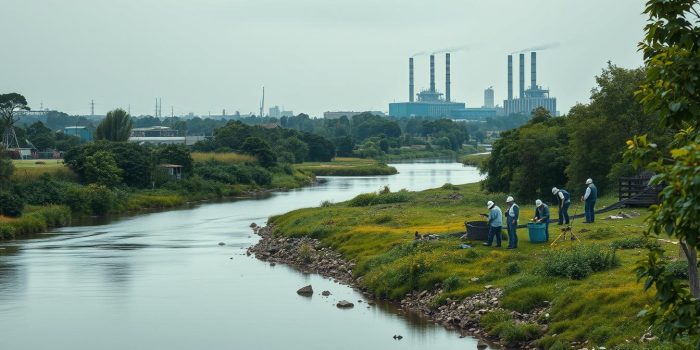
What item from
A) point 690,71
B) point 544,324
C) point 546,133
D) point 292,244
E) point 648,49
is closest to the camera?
point 690,71

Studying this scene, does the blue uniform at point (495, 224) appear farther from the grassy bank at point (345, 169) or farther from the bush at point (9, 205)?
the grassy bank at point (345, 169)

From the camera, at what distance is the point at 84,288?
4106 cm

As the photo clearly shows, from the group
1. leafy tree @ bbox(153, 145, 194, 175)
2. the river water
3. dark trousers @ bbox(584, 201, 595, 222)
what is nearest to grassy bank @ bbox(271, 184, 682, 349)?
dark trousers @ bbox(584, 201, 595, 222)

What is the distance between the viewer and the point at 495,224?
120 feet

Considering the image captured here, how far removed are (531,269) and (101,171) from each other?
211 feet

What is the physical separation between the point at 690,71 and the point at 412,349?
19.1 meters

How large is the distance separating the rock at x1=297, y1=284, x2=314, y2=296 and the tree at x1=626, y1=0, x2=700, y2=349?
2800cm

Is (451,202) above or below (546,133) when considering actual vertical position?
below

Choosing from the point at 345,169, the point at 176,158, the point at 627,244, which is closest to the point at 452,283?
the point at 627,244

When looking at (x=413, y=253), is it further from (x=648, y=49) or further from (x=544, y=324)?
(x=648, y=49)

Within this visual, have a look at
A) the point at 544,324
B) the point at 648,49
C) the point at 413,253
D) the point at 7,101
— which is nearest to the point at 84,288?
the point at 413,253

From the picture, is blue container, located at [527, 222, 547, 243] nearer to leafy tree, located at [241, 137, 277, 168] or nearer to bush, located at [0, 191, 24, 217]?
bush, located at [0, 191, 24, 217]

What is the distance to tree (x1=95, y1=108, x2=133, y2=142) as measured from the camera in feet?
447

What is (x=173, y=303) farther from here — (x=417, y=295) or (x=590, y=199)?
(x=590, y=199)
